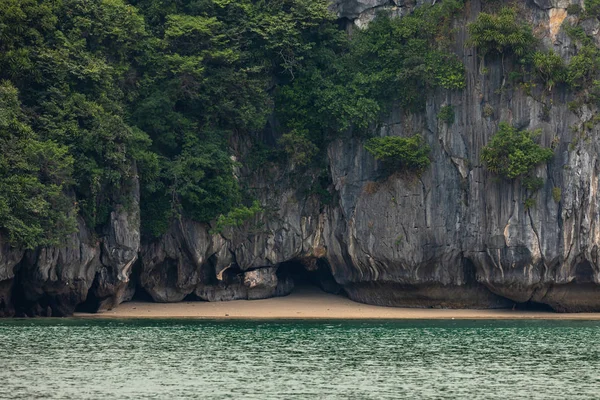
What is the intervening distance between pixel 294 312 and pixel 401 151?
7696 millimetres

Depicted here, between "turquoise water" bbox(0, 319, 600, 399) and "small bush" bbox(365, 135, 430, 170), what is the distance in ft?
24.0

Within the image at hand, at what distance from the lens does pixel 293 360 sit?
31.4 m

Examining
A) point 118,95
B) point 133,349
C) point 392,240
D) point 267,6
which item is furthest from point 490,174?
point 133,349

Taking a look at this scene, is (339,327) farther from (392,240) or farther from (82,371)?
(82,371)

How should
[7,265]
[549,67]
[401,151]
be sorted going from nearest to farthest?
[7,265] < [549,67] < [401,151]

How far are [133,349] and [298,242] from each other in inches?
626

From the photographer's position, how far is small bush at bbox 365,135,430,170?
149ft

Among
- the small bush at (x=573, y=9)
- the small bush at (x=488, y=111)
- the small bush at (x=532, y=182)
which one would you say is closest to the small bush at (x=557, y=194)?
the small bush at (x=532, y=182)

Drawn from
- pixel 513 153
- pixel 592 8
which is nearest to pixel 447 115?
pixel 513 153

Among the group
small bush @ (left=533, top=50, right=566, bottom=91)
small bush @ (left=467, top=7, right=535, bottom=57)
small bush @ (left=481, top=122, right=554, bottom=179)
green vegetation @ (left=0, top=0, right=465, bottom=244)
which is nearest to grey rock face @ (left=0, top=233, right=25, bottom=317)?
green vegetation @ (left=0, top=0, right=465, bottom=244)

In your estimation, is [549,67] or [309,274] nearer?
[549,67]

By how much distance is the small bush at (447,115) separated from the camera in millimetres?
46062

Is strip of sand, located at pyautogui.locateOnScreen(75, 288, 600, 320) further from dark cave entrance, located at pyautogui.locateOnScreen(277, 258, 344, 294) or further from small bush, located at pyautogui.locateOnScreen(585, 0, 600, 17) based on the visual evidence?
small bush, located at pyautogui.locateOnScreen(585, 0, 600, 17)

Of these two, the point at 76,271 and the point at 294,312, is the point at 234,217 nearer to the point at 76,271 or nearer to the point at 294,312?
the point at 294,312
